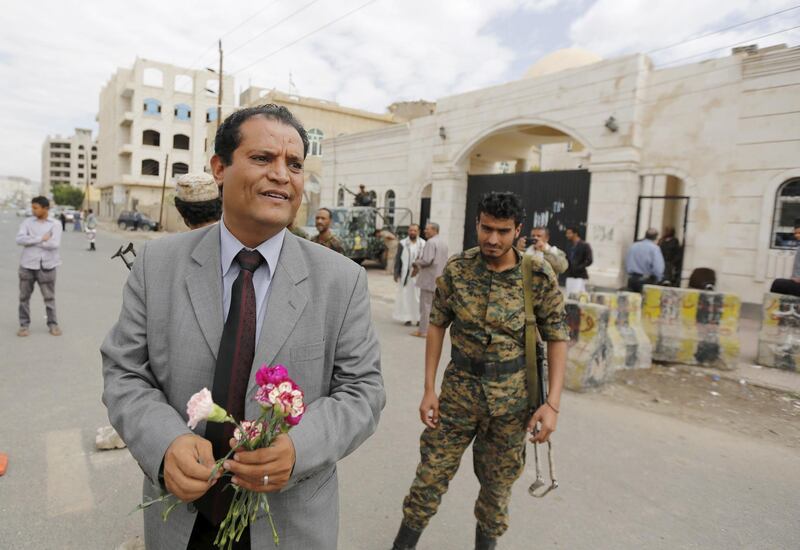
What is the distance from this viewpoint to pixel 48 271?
6703mm

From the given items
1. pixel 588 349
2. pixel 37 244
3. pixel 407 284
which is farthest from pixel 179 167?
pixel 588 349

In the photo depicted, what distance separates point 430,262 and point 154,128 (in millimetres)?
50700

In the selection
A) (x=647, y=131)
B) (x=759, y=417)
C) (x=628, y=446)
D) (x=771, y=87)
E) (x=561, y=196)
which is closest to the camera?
(x=628, y=446)

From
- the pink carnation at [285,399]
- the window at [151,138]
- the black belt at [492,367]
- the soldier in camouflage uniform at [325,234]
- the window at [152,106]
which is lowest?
the black belt at [492,367]

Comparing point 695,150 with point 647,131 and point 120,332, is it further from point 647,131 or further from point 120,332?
point 120,332

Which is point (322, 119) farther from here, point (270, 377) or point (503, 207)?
point (270, 377)

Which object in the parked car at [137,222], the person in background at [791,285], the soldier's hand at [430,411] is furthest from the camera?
the parked car at [137,222]

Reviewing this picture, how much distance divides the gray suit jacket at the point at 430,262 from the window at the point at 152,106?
51.3 metres

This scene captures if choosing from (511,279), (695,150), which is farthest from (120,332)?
(695,150)

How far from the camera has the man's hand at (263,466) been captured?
112 cm

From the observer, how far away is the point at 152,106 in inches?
1966

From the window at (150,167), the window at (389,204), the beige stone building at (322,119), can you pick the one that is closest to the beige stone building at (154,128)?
the window at (150,167)

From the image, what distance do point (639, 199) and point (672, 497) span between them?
976cm

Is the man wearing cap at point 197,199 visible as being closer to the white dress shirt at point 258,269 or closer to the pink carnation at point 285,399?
the white dress shirt at point 258,269
